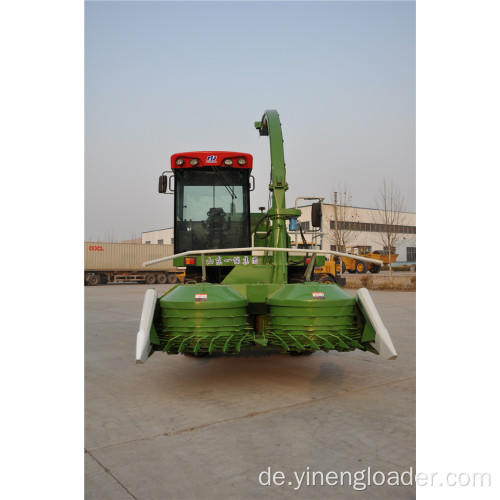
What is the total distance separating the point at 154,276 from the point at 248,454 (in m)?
27.0

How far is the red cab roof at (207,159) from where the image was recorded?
611cm

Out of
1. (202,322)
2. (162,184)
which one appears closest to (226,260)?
(162,184)

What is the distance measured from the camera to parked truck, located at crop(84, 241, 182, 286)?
93.1 feet

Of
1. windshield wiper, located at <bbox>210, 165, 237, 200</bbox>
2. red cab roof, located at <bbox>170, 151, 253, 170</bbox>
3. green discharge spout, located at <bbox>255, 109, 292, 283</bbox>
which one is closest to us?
green discharge spout, located at <bbox>255, 109, 292, 283</bbox>

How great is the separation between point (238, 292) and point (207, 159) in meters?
2.28

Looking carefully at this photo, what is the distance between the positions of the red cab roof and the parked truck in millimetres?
22806

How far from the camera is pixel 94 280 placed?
28.5m

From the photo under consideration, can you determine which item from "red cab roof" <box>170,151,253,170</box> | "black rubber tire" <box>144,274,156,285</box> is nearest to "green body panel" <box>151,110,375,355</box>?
"red cab roof" <box>170,151,253,170</box>

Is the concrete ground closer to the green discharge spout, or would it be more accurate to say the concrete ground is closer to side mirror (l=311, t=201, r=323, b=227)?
the green discharge spout

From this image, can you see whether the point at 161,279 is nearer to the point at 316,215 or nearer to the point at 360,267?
the point at 360,267

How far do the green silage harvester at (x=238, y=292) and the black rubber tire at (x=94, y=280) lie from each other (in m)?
23.8

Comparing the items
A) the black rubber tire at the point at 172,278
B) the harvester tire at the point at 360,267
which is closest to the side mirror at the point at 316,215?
the black rubber tire at the point at 172,278

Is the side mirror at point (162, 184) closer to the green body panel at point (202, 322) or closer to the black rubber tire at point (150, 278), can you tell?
the green body panel at point (202, 322)

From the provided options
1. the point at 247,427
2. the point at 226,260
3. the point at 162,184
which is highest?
the point at 162,184
